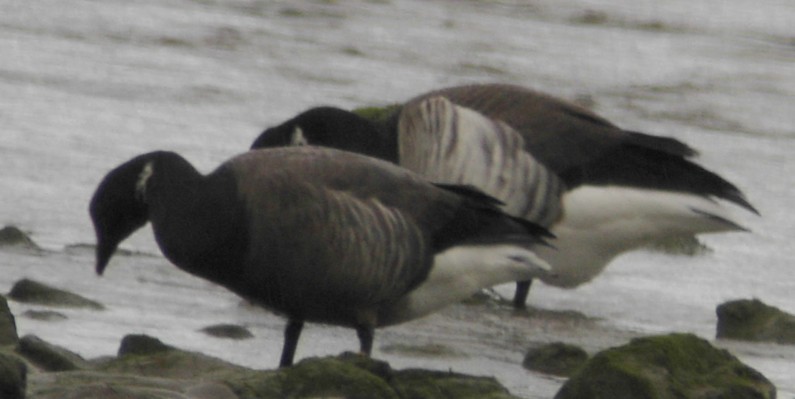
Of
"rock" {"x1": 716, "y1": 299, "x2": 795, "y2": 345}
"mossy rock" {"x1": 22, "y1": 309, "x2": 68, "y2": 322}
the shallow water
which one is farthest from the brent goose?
"mossy rock" {"x1": 22, "y1": 309, "x2": 68, "y2": 322}

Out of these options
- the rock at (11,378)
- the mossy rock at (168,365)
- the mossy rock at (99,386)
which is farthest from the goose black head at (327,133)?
the rock at (11,378)

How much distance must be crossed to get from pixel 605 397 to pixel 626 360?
195 millimetres

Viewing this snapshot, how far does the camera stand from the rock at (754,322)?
8195mm

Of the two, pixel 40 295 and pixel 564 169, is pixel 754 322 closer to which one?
pixel 564 169

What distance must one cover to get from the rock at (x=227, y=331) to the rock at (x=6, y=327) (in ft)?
4.06

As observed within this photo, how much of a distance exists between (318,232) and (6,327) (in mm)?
1166

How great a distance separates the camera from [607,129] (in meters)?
9.30

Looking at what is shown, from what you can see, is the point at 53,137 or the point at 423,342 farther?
the point at 53,137

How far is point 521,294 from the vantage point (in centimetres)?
898

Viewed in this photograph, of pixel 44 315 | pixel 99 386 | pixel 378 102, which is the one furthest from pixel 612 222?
pixel 378 102

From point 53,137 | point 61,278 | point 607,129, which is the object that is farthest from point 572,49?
point 61,278

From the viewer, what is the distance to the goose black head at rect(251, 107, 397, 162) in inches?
333

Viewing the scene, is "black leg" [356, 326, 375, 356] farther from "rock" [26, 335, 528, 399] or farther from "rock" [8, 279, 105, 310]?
"rock" [8, 279, 105, 310]

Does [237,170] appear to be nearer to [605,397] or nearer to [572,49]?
[605,397]
